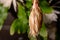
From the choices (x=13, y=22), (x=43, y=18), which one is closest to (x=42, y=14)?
(x=43, y=18)

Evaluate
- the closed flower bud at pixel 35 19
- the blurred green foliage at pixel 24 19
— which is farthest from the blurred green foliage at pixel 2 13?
the closed flower bud at pixel 35 19

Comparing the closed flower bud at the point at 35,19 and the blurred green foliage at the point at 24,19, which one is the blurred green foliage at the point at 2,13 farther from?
the closed flower bud at the point at 35,19

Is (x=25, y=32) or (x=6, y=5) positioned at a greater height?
(x=6, y=5)

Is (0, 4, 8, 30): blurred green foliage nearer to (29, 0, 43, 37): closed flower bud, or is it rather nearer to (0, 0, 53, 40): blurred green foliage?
(0, 0, 53, 40): blurred green foliage

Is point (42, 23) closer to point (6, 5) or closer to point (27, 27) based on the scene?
point (27, 27)

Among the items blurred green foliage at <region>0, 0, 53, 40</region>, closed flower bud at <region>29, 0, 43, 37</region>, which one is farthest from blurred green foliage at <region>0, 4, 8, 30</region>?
closed flower bud at <region>29, 0, 43, 37</region>

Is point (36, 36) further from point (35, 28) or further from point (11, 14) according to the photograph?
point (11, 14)
